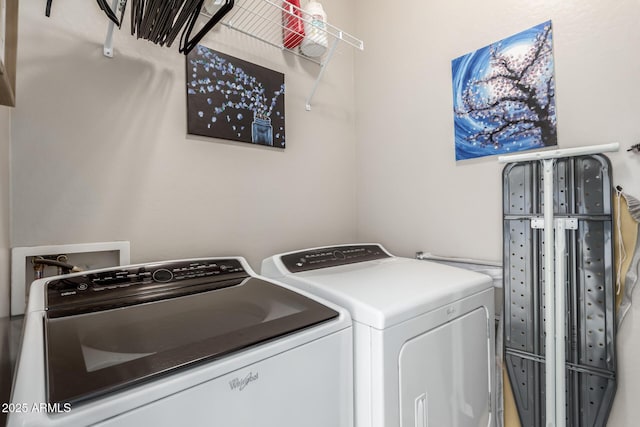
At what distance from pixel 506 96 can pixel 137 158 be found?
1.70m

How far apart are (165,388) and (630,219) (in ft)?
5.18

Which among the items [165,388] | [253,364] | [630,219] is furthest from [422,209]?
[165,388]

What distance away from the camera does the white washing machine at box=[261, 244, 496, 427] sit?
0.88m

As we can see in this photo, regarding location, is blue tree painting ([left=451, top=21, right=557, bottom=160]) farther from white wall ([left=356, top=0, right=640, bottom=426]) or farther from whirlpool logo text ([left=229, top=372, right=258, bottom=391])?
whirlpool logo text ([left=229, top=372, right=258, bottom=391])

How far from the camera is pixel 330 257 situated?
4.90 feet

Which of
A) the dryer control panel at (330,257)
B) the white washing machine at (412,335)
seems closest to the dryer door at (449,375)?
the white washing machine at (412,335)

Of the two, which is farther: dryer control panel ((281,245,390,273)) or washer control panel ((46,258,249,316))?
dryer control panel ((281,245,390,273))

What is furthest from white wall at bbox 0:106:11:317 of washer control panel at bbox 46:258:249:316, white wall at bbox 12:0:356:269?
washer control panel at bbox 46:258:249:316

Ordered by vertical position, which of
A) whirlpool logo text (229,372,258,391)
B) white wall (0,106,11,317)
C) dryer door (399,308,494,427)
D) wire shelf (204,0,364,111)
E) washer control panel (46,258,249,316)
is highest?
wire shelf (204,0,364,111)

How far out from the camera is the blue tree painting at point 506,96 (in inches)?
52.2

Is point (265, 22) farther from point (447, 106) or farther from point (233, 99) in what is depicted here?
point (447, 106)

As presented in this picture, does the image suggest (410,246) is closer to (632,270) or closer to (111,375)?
(632,270)

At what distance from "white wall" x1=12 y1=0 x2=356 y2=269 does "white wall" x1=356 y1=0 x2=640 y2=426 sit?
0.47 m

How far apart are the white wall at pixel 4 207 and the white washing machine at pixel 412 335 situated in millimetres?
862
